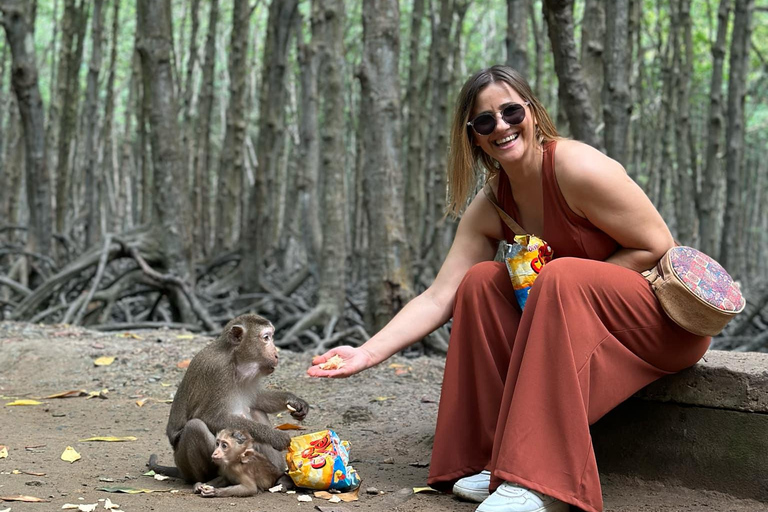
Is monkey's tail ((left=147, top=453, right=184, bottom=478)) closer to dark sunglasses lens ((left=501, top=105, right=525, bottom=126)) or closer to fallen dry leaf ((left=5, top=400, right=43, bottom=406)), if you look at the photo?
fallen dry leaf ((left=5, top=400, right=43, bottom=406))

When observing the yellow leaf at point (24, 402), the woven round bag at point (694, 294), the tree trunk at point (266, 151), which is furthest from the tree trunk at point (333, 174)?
the woven round bag at point (694, 294)

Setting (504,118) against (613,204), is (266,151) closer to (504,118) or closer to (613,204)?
(504,118)

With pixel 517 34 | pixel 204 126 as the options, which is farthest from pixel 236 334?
pixel 204 126

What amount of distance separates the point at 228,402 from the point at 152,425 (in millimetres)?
1340

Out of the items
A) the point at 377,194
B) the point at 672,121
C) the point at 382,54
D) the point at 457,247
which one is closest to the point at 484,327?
the point at 457,247

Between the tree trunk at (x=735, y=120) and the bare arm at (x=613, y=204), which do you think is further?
the tree trunk at (x=735, y=120)

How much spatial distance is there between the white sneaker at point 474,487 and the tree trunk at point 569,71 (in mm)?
2845

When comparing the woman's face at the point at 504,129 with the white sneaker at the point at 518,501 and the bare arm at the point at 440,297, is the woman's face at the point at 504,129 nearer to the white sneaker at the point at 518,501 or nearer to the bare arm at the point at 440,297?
the bare arm at the point at 440,297

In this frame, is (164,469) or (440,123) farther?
(440,123)

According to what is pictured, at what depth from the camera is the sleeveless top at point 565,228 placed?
3014 millimetres

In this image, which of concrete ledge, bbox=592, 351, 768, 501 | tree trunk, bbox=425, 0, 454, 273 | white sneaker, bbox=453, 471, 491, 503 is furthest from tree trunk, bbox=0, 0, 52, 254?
concrete ledge, bbox=592, 351, 768, 501

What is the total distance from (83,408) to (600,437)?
8.90 feet

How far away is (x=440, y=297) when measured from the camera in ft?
11.1

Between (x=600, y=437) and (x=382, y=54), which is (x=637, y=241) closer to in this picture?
(x=600, y=437)
